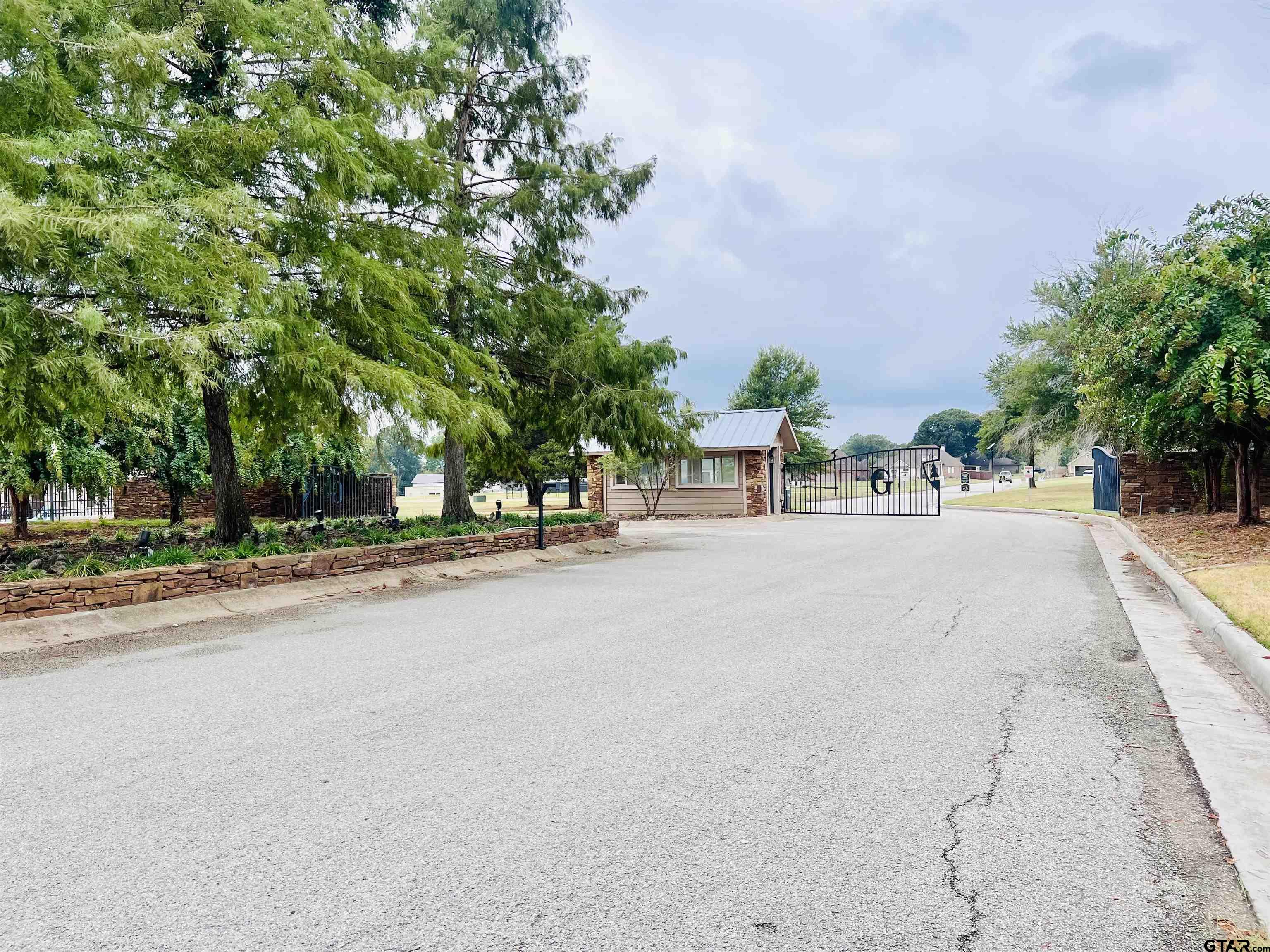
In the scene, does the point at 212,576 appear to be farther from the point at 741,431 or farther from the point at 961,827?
the point at 741,431

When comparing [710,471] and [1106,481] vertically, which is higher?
[710,471]

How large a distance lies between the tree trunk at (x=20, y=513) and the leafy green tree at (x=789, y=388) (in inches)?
1640

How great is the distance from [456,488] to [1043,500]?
101 feet

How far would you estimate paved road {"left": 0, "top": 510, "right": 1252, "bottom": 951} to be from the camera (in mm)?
2711

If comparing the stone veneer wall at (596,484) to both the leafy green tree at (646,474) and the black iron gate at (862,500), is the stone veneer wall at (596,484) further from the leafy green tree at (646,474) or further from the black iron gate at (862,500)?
the black iron gate at (862,500)

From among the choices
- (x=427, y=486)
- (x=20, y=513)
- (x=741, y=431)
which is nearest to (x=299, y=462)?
(x=20, y=513)

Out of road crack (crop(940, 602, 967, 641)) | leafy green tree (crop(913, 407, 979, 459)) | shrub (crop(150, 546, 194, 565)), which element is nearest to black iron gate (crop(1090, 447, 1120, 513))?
road crack (crop(940, 602, 967, 641))

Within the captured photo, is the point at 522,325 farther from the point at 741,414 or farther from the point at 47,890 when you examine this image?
the point at 741,414

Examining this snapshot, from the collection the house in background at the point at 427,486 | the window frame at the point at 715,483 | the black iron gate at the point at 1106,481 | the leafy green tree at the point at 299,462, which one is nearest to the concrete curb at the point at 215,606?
the leafy green tree at the point at 299,462

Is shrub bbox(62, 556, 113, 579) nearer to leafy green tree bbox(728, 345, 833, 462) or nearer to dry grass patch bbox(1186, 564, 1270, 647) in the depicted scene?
dry grass patch bbox(1186, 564, 1270, 647)

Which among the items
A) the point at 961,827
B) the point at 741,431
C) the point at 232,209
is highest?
the point at 232,209

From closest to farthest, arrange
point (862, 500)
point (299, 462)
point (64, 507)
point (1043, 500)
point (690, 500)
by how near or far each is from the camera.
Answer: point (299, 462) < point (64, 507) < point (690, 500) < point (1043, 500) < point (862, 500)

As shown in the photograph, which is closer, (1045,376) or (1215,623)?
(1215,623)

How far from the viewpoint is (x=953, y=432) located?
159 metres
